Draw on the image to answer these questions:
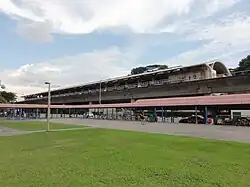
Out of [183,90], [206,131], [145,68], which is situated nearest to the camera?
[206,131]

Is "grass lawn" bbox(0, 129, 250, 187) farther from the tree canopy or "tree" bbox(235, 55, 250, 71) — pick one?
the tree canopy

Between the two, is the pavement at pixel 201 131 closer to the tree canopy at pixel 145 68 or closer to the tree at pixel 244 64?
the tree at pixel 244 64

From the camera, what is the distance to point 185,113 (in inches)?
1953

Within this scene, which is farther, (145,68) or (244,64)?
(145,68)

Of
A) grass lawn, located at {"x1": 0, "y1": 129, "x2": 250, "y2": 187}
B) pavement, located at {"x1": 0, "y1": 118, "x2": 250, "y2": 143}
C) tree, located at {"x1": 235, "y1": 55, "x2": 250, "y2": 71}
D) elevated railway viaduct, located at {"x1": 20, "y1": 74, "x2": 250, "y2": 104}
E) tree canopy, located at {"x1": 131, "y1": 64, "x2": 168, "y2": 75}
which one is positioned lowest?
grass lawn, located at {"x1": 0, "y1": 129, "x2": 250, "y2": 187}

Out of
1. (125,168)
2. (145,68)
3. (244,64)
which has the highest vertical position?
(145,68)

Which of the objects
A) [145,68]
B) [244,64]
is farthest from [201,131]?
[145,68]

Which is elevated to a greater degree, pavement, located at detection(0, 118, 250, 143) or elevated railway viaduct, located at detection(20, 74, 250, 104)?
elevated railway viaduct, located at detection(20, 74, 250, 104)

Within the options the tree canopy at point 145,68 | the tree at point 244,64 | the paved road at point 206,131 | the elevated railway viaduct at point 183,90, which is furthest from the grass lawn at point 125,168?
the tree canopy at point 145,68

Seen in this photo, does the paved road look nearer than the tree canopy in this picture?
Yes

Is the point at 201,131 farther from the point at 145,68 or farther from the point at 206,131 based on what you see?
the point at 145,68

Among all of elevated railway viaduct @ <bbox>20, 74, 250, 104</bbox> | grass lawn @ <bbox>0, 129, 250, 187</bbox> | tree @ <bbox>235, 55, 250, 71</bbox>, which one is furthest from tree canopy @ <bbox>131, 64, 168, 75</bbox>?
grass lawn @ <bbox>0, 129, 250, 187</bbox>

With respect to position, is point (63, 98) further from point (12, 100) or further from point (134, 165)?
point (134, 165)

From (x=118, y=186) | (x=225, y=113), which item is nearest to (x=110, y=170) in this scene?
(x=118, y=186)
